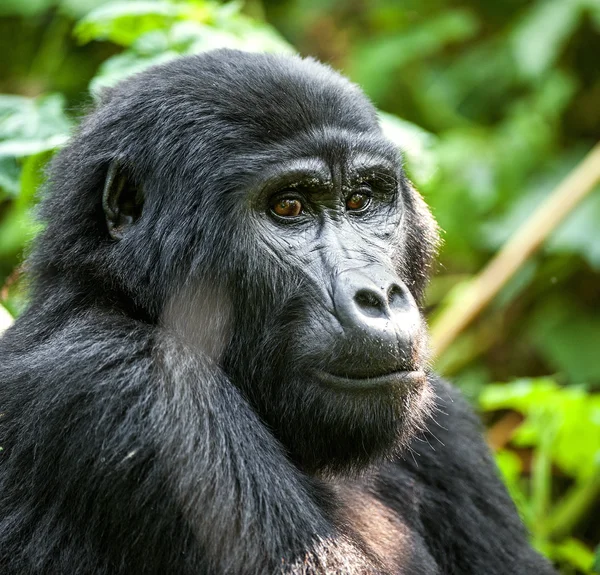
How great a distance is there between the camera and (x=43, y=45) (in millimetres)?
9383

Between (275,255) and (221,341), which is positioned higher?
(275,255)

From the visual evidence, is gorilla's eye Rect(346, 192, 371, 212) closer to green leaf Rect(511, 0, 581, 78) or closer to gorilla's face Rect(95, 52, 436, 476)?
gorilla's face Rect(95, 52, 436, 476)

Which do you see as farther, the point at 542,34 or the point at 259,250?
the point at 542,34

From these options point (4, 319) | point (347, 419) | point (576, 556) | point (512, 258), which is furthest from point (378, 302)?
point (512, 258)

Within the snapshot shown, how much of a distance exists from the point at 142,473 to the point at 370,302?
949 millimetres

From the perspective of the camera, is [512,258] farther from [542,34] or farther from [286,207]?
[286,207]

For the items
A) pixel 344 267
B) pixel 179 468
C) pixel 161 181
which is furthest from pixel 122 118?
pixel 179 468

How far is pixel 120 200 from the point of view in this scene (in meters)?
3.55

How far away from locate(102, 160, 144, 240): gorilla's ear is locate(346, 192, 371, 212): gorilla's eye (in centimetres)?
80

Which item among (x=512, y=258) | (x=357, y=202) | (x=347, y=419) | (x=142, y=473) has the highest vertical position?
(x=512, y=258)

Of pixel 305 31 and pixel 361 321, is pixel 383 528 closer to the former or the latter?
pixel 361 321

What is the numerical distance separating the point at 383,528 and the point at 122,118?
189 cm

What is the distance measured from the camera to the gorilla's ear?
3.50m

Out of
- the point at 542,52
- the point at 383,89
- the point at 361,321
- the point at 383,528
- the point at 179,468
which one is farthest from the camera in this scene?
the point at 383,89
